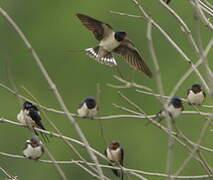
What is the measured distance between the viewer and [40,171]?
765 inches

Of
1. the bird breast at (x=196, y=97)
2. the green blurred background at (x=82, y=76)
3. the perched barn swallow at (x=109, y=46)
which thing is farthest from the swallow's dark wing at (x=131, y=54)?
the green blurred background at (x=82, y=76)

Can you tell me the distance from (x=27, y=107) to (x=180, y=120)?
10701 millimetres

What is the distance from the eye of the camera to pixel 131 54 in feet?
24.4

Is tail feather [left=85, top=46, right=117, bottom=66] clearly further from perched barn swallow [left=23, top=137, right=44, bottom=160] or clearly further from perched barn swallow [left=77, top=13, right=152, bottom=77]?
perched barn swallow [left=23, top=137, right=44, bottom=160]

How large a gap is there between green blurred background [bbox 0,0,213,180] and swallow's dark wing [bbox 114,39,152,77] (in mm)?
9438

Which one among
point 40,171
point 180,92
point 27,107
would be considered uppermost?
point 27,107

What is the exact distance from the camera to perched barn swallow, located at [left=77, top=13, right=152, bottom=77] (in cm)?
735

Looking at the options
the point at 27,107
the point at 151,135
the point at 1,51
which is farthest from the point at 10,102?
the point at 27,107

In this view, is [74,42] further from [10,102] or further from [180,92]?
[180,92]

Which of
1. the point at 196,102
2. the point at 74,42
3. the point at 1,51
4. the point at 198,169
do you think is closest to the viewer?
the point at 196,102

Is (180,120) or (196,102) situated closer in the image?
(196,102)

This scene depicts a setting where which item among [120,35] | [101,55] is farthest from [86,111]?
[120,35]

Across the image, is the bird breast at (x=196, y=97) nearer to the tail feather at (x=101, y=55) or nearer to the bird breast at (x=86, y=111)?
the tail feather at (x=101, y=55)

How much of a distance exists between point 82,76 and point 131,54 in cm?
1407
